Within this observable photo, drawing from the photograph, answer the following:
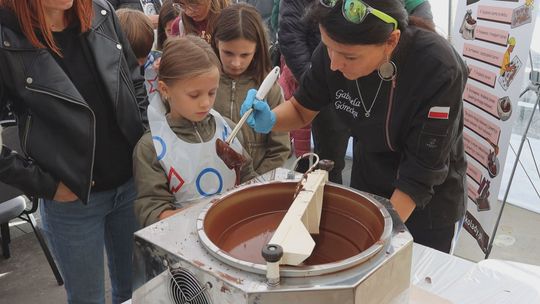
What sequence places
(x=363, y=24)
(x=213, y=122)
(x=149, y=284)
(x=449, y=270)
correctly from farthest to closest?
(x=213, y=122)
(x=449, y=270)
(x=363, y=24)
(x=149, y=284)

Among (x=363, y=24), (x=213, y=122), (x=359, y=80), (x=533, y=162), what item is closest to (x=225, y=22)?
(x=213, y=122)

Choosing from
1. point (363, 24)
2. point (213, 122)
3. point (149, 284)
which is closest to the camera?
point (149, 284)

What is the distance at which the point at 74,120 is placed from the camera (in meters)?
1.31

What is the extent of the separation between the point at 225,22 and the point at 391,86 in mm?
757

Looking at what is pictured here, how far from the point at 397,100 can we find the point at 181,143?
0.59 meters

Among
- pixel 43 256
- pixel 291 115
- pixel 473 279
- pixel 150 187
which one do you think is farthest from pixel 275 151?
pixel 43 256

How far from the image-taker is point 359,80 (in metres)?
1.27

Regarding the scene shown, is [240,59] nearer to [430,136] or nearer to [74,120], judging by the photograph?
[74,120]

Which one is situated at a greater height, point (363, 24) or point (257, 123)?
point (363, 24)

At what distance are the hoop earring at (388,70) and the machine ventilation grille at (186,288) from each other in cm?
71

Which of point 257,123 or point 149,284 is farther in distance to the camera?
point 257,123

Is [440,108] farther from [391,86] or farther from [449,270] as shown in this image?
[449,270]

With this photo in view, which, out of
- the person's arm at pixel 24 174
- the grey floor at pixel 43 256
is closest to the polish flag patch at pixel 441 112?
the person's arm at pixel 24 174

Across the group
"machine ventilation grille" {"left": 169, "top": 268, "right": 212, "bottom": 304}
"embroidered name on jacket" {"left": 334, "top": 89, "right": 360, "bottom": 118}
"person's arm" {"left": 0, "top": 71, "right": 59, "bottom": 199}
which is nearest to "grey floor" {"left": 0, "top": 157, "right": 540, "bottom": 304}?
"person's arm" {"left": 0, "top": 71, "right": 59, "bottom": 199}
